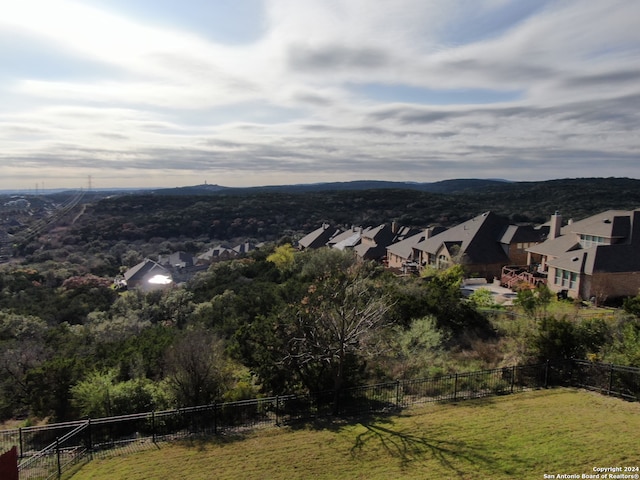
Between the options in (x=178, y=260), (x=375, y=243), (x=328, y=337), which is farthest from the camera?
(x=178, y=260)

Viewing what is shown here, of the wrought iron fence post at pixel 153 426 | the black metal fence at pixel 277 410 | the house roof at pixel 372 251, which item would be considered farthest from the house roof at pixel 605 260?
the wrought iron fence post at pixel 153 426

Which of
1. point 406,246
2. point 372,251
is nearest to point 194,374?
point 406,246

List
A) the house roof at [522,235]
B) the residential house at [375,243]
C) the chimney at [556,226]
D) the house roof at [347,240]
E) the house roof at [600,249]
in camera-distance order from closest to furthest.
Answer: the house roof at [600,249] → the chimney at [556,226] → the house roof at [522,235] → the residential house at [375,243] → the house roof at [347,240]

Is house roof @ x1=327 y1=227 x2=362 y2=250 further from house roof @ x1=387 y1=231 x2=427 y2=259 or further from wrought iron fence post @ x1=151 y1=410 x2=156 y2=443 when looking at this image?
wrought iron fence post @ x1=151 y1=410 x2=156 y2=443

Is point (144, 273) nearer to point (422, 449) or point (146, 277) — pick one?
point (146, 277)

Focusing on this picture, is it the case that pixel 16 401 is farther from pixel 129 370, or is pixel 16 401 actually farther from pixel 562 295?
pixel 562 295

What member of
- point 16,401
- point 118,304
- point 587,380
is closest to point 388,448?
point 587,380

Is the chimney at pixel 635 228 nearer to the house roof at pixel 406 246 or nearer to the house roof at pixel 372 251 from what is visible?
the house roof at pixel 406 246
